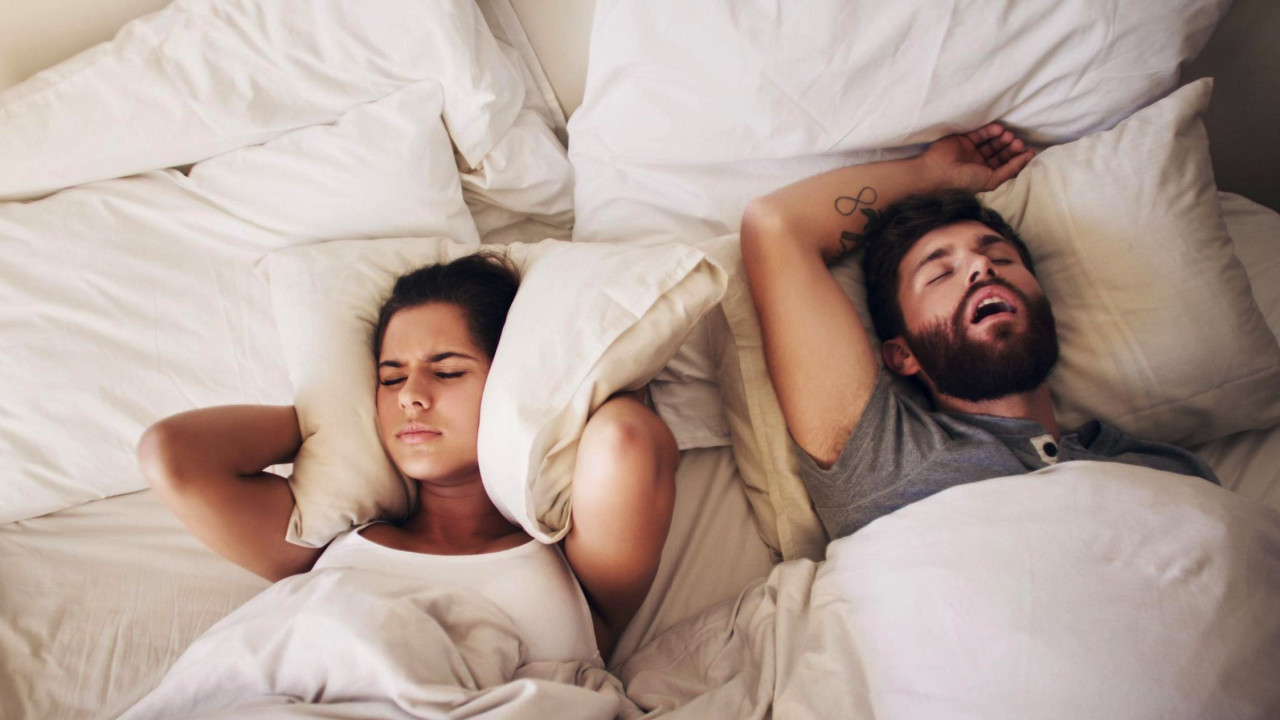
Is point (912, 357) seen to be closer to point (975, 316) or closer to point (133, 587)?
point (975, 316)

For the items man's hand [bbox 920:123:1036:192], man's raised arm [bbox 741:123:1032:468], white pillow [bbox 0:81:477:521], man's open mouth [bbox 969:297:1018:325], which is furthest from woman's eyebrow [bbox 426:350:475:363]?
man's hand [bbox 920:123:1036:192]

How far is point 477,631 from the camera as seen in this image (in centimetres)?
85

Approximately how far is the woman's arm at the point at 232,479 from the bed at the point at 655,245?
96mm

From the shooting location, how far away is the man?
94cm

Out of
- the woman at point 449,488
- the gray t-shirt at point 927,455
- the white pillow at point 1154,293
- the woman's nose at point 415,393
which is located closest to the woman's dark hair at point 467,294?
the woman at point 449,488

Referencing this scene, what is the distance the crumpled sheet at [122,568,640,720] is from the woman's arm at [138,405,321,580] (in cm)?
10

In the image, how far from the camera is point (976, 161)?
1.22 meters

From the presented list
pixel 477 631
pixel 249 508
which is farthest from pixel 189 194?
pixel 477 631

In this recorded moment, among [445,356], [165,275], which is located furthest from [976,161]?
[165,275]

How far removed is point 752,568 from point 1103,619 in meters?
0.49

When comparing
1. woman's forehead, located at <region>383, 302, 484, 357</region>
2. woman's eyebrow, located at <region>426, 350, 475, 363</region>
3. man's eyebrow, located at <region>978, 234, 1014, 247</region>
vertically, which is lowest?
man's eyebrow, located at <region>978, 234, 1014, 247</region>

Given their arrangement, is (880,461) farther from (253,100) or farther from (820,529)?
(253,100)

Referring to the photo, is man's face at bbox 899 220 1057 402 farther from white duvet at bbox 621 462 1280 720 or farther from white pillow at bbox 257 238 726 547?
white pillow at bbox 257 238 726 547

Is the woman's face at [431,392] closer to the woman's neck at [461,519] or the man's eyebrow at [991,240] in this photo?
the woman's neck at [461,519]
